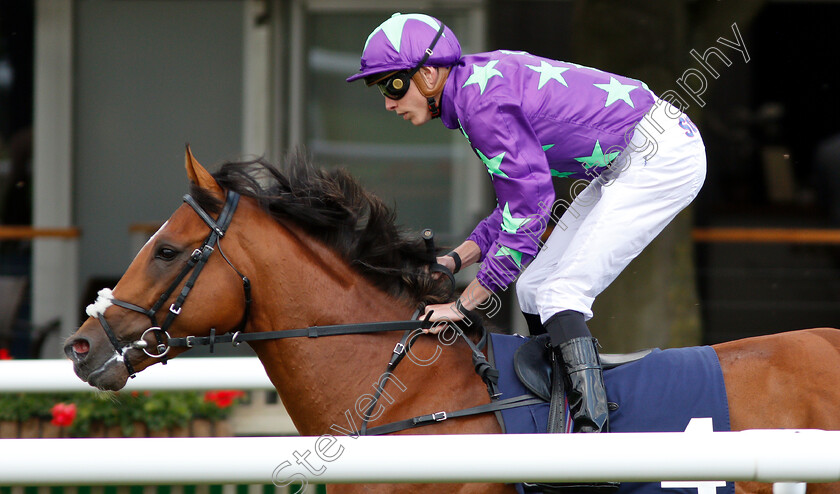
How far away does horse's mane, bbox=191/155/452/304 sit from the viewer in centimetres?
238

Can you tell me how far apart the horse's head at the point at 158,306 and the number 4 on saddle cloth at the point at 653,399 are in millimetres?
808

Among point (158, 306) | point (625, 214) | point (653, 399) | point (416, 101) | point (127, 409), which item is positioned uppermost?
point (416, 101)

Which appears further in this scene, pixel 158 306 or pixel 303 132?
pixel 303 132

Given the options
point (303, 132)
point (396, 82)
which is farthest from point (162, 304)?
point (303, 132)

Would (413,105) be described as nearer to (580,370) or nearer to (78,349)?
(580,370)

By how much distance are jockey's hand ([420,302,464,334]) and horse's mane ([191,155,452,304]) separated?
0.13 meters

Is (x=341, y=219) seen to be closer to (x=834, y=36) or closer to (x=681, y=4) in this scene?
(x=681, y=4)

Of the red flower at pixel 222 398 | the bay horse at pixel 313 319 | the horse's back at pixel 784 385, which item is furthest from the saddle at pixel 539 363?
the red flower at pixel 222 398

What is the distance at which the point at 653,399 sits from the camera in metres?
2.21

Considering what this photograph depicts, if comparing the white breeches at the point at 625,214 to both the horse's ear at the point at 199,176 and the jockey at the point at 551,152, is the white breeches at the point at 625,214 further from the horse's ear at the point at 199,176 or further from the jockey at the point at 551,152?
the horse's ear at the point at 199,176

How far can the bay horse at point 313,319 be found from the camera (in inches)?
86.9

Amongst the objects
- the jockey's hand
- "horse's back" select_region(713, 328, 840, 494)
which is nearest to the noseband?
the jockey's hand

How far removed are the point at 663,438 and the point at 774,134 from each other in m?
6.00

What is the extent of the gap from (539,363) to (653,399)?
1.03ft
